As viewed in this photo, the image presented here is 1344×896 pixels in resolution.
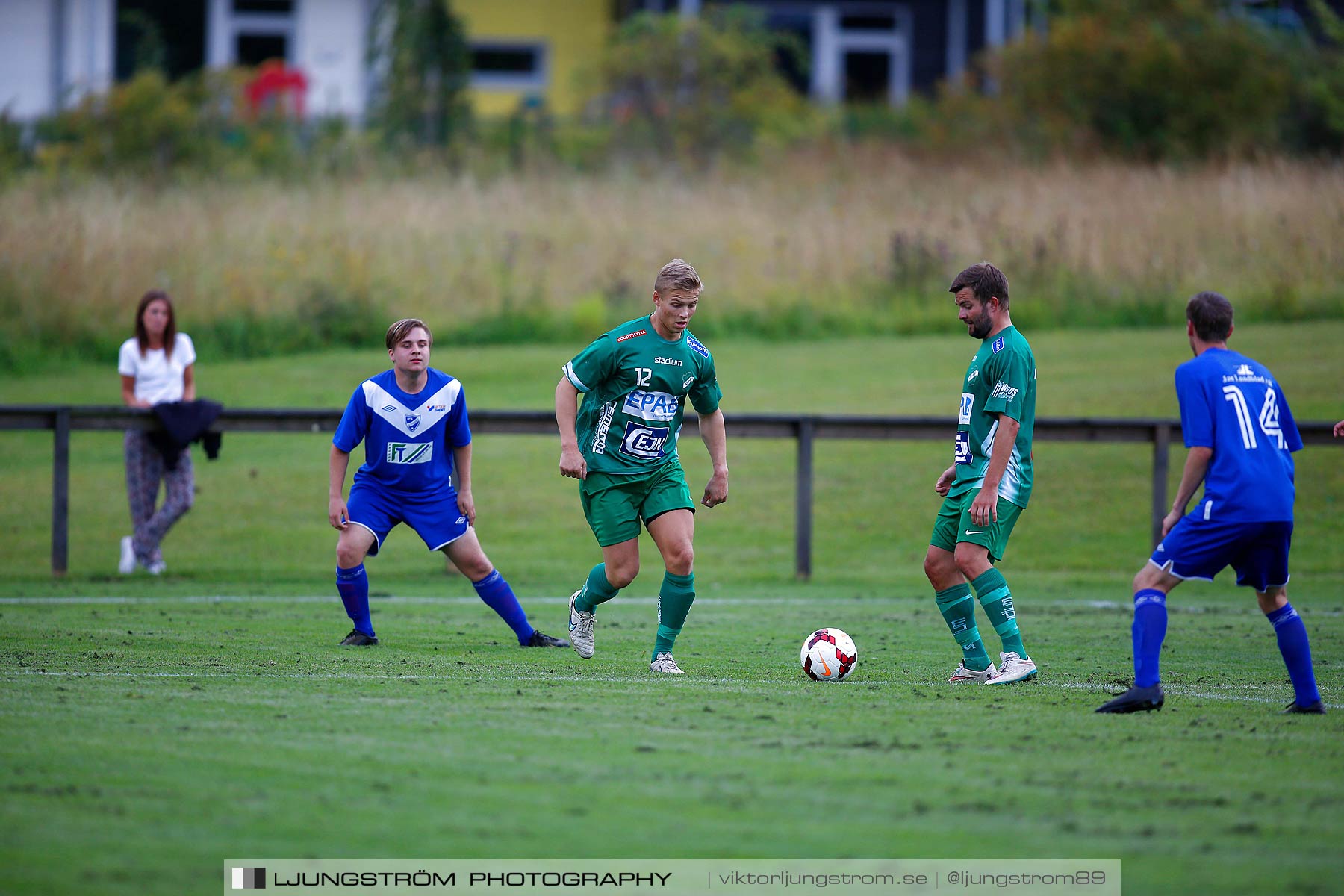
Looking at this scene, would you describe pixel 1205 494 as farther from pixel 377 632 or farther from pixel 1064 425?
pixel 1064 425

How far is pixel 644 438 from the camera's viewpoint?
7.36 metres

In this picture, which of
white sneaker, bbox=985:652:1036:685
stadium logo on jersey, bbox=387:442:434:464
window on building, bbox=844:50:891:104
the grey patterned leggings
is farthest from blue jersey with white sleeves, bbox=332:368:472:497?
window on building, bbox=844:50:891:104

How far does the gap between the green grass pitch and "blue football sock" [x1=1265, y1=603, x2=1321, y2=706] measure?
0.54ft

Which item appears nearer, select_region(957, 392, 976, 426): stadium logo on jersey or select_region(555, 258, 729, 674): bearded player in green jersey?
select_region(957, 392, 976, 426): stadium logo on jersey

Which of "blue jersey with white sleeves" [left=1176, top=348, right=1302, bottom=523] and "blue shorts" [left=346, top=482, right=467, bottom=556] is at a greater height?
"blue jersey with white sleeves" [left=1176, top=348, right=1302, bottom=523]

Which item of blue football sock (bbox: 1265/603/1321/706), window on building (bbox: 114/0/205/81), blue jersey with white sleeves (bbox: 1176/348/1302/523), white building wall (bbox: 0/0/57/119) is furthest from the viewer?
window on building (bbox: 114/0/205/81)

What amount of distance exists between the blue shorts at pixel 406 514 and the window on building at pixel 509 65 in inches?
1119

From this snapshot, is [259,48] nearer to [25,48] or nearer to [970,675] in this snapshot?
[25,48]

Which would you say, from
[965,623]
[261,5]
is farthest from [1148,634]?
[261,5]

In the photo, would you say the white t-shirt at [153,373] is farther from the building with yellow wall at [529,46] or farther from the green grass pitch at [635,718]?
the building with yellow wall at [529,46]

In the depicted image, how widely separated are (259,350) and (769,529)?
807 cm

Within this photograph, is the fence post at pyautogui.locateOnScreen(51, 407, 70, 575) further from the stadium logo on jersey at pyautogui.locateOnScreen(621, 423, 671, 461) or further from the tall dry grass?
the tall dry grass

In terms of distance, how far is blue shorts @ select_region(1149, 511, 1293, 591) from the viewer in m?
6.05

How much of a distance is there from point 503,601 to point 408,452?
3.28ft
